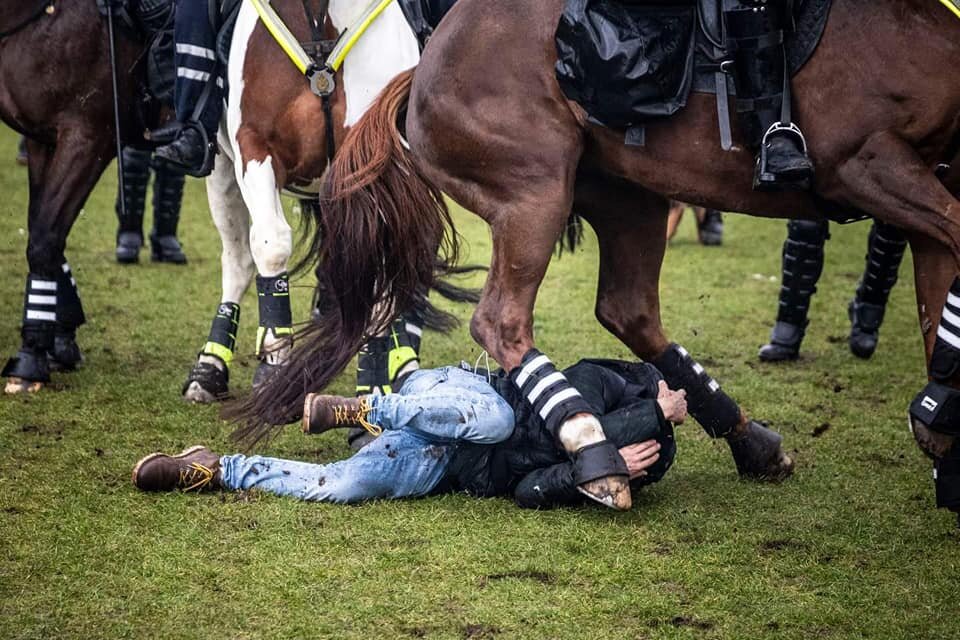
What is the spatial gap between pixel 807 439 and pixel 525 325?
1.75 metres

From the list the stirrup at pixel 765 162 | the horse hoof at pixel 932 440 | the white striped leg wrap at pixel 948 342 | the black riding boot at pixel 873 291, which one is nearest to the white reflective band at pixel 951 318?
the white striped leg wrap at pixel 948 342

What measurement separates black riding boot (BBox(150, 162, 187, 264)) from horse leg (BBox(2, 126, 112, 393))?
3232 mm

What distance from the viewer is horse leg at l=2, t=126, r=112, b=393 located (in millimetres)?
6414

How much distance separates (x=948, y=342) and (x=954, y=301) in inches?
5.2

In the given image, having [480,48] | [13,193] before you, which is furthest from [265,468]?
[13,193]

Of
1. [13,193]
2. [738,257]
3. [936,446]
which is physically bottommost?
[13,193]

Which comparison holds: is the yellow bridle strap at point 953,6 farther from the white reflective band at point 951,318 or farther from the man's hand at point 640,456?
the man's hand at point 640,456

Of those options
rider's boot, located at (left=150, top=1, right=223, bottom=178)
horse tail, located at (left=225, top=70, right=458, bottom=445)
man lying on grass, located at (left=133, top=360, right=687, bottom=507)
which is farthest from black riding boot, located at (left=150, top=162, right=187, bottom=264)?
man lying on grass, located at (left=133, top=360, right=687, bottom=507)

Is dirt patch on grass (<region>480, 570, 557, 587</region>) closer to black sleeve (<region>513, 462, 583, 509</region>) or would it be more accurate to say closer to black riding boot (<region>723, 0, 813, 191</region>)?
black sleeve (<region>513, 462, 583, 509</region>)

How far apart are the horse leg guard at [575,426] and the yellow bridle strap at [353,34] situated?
5.74 feet

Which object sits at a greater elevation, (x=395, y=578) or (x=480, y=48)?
(x=480, y=48)

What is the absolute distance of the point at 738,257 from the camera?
10.7 m

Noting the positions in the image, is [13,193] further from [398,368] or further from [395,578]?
[395,578]

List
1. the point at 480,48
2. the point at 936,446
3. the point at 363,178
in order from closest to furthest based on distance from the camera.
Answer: the point at 936,446 < the point at 480,48 < the point at 363,178
